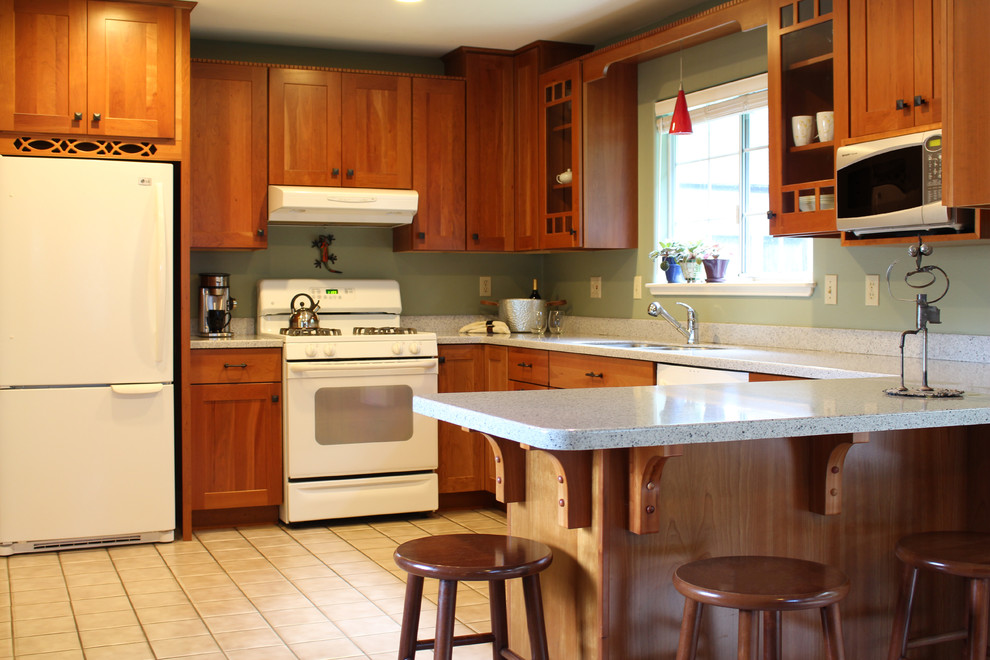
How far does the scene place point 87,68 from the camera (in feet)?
13.4

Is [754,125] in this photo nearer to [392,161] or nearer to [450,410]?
[392,161]

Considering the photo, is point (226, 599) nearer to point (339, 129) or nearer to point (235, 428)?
point (235, 428)

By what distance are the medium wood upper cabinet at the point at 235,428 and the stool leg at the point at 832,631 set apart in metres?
3.11

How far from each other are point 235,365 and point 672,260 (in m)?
1.99

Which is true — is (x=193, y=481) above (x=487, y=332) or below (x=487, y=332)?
below

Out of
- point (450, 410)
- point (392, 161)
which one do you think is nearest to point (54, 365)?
point (392, 161)

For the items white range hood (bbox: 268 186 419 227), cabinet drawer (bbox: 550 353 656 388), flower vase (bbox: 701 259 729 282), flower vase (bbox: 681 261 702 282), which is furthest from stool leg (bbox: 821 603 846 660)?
white range hood (bbox: 268 186 419 227)

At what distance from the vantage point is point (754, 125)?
4.11 meters

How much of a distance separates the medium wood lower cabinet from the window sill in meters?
1.77

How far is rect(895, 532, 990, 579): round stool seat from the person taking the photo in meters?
1.97

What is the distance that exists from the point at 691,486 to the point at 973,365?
146cm

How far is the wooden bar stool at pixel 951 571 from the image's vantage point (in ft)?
6.49

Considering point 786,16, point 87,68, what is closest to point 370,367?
point 87,68

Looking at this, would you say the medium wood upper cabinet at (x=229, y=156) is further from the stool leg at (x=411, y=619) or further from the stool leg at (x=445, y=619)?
the stool leg at (x=445, y=619)
